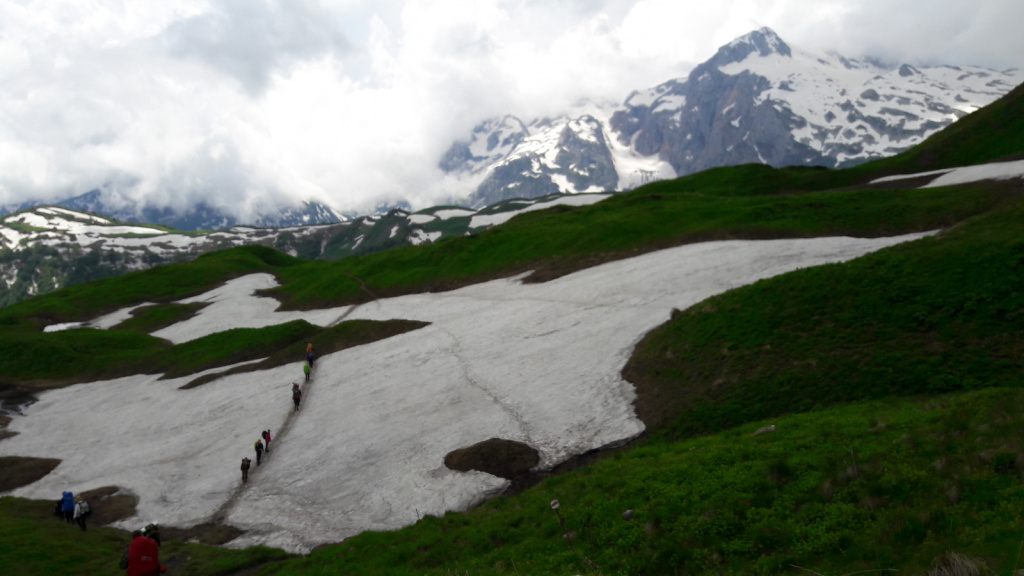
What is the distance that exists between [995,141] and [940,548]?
118143 mm

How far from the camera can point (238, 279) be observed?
13550 cm

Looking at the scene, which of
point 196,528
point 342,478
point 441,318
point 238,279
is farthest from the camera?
point 238,279

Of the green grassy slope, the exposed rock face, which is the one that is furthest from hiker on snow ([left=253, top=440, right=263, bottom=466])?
the green grassy slope

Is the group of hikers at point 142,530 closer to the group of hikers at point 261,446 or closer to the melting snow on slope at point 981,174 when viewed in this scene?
the group of hikers at point 261,446

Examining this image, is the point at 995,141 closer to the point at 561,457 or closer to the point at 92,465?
the point at 561,457

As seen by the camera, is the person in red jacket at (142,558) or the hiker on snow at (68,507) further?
the hiker on snow at (68,507)

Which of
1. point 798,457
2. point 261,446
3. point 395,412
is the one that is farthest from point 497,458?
point 261,446

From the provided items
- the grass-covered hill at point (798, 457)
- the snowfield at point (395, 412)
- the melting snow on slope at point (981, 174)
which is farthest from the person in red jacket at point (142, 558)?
the melting snow on slope at point (981, 174)

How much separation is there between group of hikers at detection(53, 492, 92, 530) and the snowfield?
2773 mm

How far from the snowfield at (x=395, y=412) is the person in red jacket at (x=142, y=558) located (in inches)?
319

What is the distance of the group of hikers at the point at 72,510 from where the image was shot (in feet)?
99.7

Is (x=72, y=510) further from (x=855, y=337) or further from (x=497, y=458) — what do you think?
(x=855, y=337)

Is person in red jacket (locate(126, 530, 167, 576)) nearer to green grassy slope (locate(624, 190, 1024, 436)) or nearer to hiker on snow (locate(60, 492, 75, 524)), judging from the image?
hiker on snow (locate(60, 492, 75, 524))

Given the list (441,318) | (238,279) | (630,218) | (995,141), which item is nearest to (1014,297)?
(441,318)
